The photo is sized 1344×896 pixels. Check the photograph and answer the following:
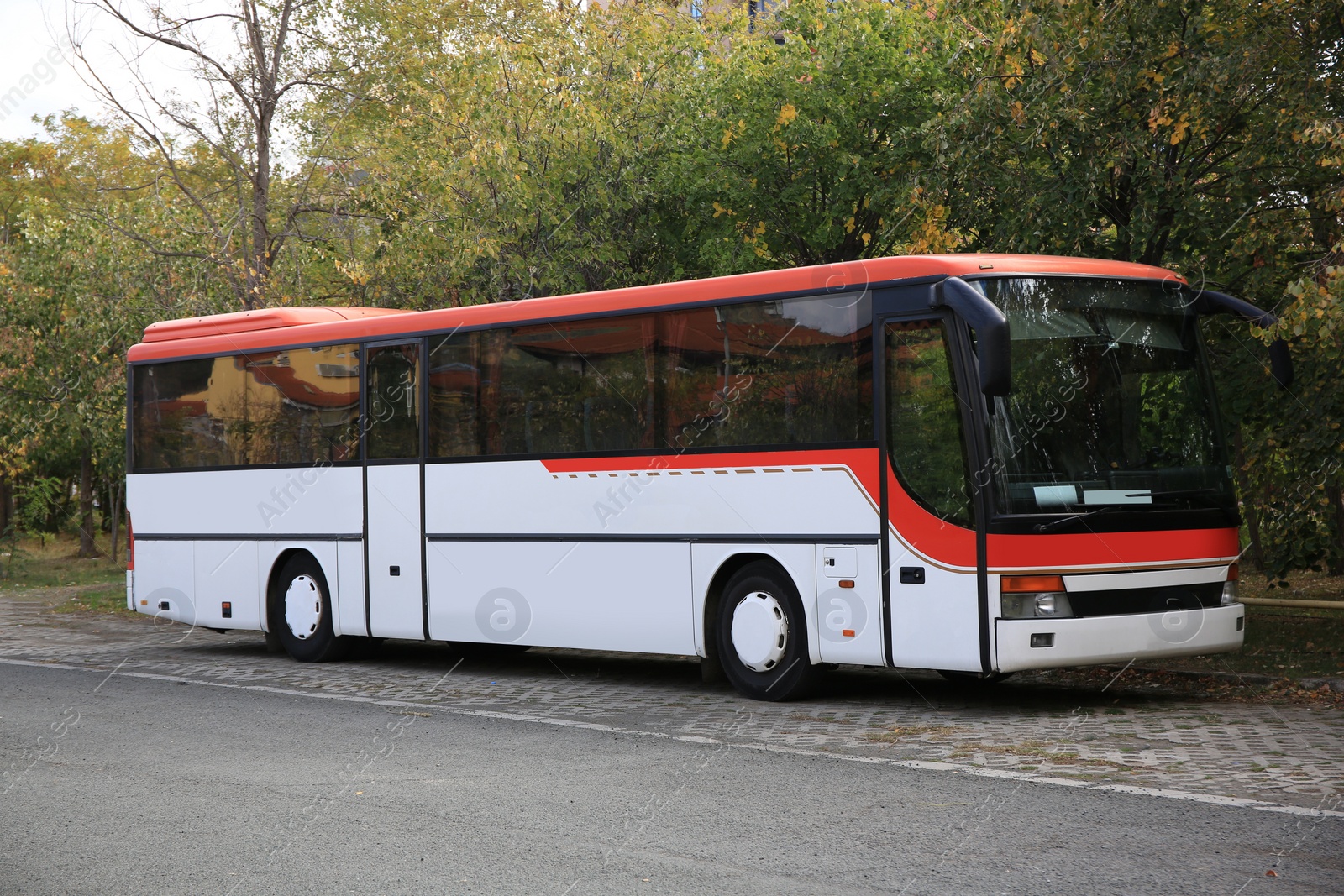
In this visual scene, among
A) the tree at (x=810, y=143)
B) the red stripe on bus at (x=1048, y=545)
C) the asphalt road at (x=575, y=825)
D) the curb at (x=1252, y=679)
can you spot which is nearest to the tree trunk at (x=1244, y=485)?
the curb at (x=1252, y=679)

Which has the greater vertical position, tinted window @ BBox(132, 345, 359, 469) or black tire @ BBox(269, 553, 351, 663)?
tinted window @ BBox(132, 345, 359, 469)

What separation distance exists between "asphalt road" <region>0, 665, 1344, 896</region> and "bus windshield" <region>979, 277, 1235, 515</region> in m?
2.64

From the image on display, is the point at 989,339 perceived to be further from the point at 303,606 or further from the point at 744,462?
the point at 303,606

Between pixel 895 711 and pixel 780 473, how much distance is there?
1917 millimetres

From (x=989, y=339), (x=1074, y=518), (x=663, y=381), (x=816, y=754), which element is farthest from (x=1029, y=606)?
(x=663, y=381)

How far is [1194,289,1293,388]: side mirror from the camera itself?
11102 mm

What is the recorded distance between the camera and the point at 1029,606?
32.7 feet

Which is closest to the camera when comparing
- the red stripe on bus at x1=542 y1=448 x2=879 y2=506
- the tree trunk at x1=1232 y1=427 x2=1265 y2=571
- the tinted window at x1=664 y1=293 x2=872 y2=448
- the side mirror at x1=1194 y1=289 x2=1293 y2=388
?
the red stripe on bus at x1=542 y1=448 x2=879 y2=506

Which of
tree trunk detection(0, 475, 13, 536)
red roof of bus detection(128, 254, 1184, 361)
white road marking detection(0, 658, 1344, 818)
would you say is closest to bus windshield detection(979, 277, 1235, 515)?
red roof of bus detection(128, 254, 1184, 361)

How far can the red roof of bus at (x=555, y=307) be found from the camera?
10.5 m

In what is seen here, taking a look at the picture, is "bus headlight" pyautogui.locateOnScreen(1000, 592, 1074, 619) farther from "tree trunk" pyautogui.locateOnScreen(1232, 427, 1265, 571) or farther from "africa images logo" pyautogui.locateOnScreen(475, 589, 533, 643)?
"africa images logo" pyautogui.locateOnScreen(475, 589, 533, 643)

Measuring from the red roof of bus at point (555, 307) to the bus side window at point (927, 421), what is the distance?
0.48m

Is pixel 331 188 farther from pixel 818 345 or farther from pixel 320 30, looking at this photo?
pixel 818 345

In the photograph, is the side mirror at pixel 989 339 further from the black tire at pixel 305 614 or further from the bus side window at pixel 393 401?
the black tire at pixel 305 614
